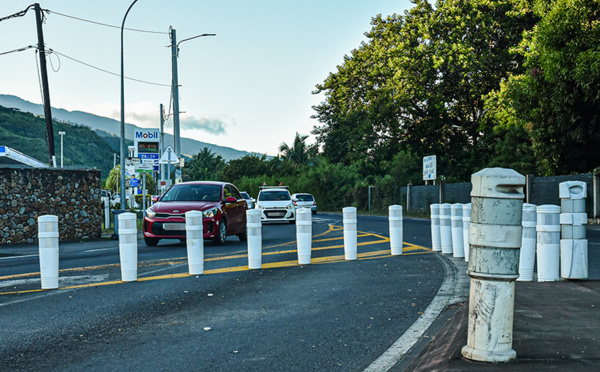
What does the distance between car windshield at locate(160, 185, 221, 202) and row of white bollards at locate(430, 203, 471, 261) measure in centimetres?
598

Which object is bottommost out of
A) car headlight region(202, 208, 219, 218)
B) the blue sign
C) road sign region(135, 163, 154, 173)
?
car headlight region(202, 208, 219, 218)

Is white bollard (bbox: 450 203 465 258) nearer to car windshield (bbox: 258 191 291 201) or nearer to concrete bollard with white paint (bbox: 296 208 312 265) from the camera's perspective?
concrete bollard with white paint (bbox: 296 208 312 265)

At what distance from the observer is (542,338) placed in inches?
169

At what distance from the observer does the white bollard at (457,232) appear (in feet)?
36.5

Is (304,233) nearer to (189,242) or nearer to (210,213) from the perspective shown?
(189,242)

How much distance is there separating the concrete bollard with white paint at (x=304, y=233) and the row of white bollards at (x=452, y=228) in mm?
2516

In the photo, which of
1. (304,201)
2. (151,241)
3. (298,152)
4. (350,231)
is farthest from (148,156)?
(298,152)

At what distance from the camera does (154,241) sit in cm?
1598

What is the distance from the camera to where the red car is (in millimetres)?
15227

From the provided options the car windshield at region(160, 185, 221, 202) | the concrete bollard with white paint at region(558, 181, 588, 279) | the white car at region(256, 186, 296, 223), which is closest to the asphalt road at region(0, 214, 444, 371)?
the concrete bollard with white paint at region(558, 181, 588, 279)

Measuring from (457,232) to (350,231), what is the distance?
1.92 m

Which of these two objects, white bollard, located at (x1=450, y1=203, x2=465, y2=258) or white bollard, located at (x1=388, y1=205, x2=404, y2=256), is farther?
white bollard, located at (x1=388, y1=205, x2=404, y2=256)

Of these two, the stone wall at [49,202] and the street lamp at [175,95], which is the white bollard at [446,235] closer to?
the stone wall at [49,202]

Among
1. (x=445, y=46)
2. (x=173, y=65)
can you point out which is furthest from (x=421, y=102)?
(x=173, y=65)
